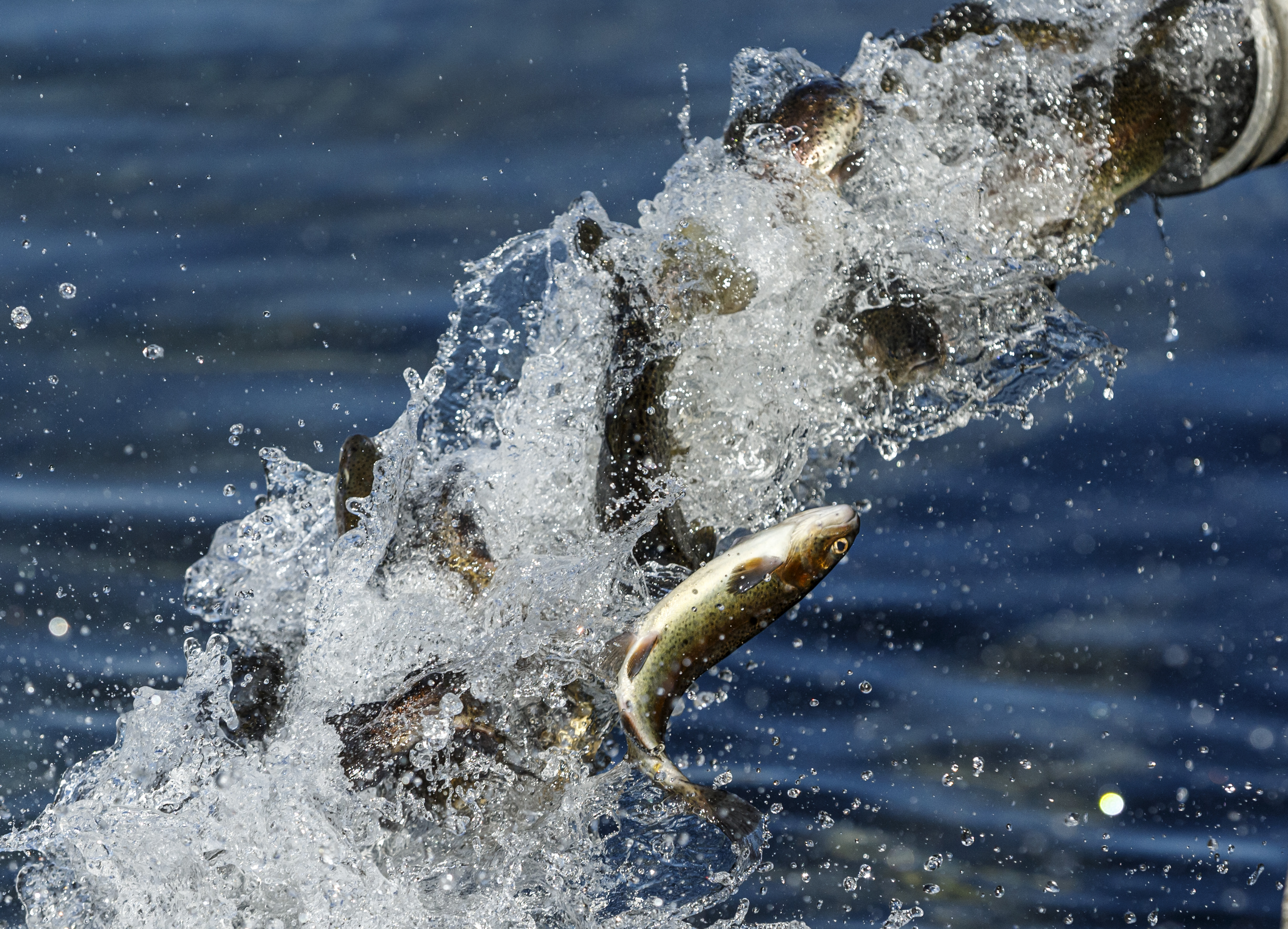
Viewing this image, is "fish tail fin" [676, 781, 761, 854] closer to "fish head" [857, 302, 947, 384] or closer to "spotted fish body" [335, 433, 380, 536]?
"spotted fish body" [335, 433, 380, 536]

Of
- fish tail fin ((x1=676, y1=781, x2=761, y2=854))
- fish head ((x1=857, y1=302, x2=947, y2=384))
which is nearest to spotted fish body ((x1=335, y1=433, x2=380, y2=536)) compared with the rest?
fish tail fin ((x1=676, y1=781, x2=761, y2=854))

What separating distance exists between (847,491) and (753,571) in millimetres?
2691

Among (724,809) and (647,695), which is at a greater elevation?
(647,695)

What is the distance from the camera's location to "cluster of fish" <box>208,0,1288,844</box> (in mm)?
2984

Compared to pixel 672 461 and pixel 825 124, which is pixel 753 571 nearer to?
pixel 672 461

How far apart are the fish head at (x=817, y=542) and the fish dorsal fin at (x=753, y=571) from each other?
31 mm

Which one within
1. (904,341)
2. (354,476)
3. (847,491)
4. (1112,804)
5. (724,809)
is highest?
(904,341)

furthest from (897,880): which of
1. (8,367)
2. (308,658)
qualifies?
(8,367)

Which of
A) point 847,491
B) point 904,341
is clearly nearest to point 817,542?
point 904,341

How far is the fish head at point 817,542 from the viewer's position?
295cm

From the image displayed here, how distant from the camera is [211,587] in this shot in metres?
5.13

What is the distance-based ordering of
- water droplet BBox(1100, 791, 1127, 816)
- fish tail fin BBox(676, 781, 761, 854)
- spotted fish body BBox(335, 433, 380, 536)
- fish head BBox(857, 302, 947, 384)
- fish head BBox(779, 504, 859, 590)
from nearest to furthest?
fish tail fin BBox(676, 781, 761, 854)
fish head BBox(779, 504, 859, 590)
spotted fish body BBox(335, 433, 380, 536)
fish head BBox(857, 302, 947, 384)
water droplet BBox(1100, 791, 1127, 816)

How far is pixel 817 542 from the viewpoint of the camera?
2.95 m

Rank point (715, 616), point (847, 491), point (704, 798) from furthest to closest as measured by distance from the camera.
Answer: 1. point (847, 491)
2. point (715, 616)
3. point (704, 798)
